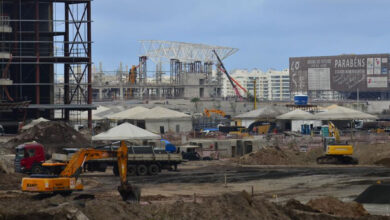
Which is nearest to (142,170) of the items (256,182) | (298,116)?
(256,182)

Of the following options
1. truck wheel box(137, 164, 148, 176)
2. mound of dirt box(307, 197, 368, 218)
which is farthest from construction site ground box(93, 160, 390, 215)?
mound of dirt box(307, 197, 368, 218)

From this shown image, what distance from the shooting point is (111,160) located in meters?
44.4

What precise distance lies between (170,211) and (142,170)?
19232mm

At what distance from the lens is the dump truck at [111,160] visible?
43469 mm

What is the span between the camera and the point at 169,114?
78.4m

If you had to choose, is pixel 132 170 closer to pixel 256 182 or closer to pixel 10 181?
pixel 10 181

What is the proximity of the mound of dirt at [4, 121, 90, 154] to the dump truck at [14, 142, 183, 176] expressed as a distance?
37.8 ft

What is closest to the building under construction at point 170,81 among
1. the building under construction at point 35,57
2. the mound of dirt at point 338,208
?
the building under construction at point 35,57

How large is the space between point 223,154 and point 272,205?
35785mm

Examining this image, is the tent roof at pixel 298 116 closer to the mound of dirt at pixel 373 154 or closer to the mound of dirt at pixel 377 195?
the mound of dirt at pixel 373 154

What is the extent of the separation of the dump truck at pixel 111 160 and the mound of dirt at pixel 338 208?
Answer: 16.8 m

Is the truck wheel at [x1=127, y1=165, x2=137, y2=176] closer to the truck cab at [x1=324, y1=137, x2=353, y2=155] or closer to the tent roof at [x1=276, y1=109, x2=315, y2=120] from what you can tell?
the truck cab at [x1=324, y1=137, x2=353, y2=155]

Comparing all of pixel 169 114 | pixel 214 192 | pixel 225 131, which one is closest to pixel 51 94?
pixel 169 114

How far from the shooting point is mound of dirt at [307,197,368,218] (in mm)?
27453
